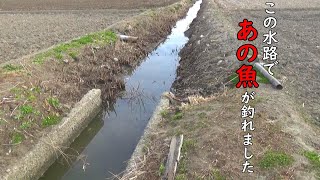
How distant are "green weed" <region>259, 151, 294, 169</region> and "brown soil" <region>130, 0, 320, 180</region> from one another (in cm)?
10

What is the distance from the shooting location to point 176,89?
15.4 m

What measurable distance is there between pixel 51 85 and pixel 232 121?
6.29 meters

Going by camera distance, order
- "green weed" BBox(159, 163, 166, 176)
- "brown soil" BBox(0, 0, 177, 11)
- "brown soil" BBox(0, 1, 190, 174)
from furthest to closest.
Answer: "brown soil" BBox(0, 0, 177, 11) < "brown soil" BBox(0, 1, 190, 174) < "green weed" BBox(159, 163, 166, 176)

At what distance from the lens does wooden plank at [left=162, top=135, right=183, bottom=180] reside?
8.06 meters

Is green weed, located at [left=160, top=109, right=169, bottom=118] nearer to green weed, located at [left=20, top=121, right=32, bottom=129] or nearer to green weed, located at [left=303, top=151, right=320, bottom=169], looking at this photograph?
green weed, located at [left=20, top=121, right=32, bottom=129]

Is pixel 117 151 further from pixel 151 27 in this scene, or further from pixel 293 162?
pixel 151 27

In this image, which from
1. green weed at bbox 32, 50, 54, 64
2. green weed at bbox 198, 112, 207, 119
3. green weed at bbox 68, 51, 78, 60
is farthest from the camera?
green weed at bbox 68, 51, 78, 60

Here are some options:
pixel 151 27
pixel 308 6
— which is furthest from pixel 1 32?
pixel 308 6

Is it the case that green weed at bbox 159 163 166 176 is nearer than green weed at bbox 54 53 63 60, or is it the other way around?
green weed at bbox 159 163 166 176

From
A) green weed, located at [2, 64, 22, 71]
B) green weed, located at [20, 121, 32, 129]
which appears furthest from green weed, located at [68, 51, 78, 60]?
green weed, located at [20, 121, 32, 129]

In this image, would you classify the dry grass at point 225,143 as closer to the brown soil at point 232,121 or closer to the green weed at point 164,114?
the brown soil at point 232,121

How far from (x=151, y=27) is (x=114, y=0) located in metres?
14.5

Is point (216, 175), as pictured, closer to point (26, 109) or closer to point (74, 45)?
point (26, 109)

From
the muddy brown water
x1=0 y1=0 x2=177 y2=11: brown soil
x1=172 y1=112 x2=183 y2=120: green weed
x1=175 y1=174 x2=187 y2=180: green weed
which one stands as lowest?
x1=0 y1=0 x2=177 y2=11: brown soil
